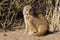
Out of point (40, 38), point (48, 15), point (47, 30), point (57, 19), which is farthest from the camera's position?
point (48, 15)

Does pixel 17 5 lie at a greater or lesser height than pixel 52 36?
greater

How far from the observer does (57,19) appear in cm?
674

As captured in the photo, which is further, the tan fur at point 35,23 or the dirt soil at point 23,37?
the tan fur at point 35,23

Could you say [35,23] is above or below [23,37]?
above

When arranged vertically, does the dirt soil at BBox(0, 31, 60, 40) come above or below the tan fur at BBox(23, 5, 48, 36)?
below

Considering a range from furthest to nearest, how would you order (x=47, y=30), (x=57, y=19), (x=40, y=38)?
(x=57, y=19)
(x=47, y=30)
(x=40, y=38)

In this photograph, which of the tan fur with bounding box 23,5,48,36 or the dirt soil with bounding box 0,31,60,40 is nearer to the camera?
the dirt soil with bounding box 0,31,60,40

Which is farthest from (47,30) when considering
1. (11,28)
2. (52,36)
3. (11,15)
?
(11,15)

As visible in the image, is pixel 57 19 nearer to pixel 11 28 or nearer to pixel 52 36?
pixel 52 36

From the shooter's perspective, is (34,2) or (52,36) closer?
(52,36)

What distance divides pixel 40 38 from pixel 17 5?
6.63 feet

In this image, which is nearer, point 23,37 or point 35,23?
point 23,37

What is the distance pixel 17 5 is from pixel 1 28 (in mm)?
968

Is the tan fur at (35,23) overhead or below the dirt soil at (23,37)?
overhead
